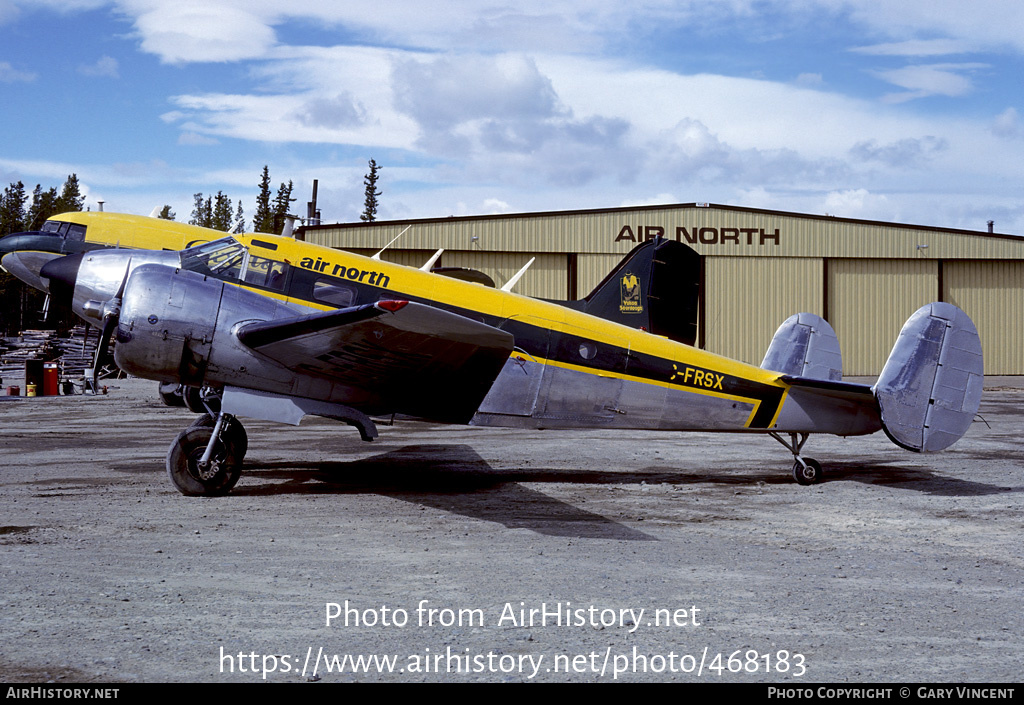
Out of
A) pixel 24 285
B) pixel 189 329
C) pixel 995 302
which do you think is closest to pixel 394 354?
pixel 189 329

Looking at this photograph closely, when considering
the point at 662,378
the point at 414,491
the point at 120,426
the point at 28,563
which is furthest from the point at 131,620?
the point at 120,426

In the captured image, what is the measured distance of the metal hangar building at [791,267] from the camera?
38938 millimetres

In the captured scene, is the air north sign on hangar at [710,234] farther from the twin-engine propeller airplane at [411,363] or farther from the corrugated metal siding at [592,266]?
the twin-engine propeller airplane at [411,363]

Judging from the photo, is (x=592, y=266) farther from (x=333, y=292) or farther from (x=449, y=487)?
(x=333, y=292)

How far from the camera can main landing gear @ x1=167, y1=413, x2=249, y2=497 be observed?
9.23 m

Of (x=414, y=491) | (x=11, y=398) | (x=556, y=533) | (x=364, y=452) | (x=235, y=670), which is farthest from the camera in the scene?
(x=11, y=398)

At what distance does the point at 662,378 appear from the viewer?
10422mm

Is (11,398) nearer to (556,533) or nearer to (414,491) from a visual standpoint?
(414,491)

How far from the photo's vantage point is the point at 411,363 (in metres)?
9.07

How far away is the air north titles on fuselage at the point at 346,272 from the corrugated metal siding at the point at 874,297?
34553 mm

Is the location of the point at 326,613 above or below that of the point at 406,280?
below

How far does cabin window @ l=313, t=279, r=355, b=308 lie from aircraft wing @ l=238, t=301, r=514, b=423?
2.22ft

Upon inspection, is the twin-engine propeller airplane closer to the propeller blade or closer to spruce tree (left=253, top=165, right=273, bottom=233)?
the propeller blade

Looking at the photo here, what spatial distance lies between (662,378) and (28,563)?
23.0 ft
